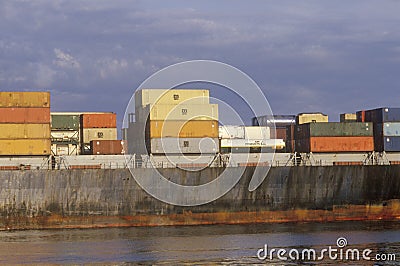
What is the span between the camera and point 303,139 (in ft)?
206

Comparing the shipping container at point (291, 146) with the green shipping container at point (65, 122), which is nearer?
the green shipping container at point (65, 122)

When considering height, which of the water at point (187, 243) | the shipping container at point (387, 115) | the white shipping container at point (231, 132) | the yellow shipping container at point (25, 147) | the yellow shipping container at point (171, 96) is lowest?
the water at point (187, 243)

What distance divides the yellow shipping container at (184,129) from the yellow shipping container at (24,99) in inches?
348

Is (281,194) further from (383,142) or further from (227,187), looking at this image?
(383,142)

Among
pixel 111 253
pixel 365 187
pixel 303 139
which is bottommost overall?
pixel 111 253

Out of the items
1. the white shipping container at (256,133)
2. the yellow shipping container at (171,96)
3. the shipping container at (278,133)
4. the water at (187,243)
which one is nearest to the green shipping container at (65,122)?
the yellow shipping container at (171,96)

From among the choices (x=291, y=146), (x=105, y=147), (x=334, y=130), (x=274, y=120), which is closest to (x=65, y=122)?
(x=105, y=147)

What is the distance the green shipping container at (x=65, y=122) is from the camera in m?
64.1

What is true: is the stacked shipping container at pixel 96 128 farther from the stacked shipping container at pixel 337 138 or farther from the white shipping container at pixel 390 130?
the white shipping container at pixel 390 130

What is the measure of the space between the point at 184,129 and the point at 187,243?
16096mm

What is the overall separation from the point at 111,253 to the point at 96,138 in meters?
21.6

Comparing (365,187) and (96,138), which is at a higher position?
(96,138)

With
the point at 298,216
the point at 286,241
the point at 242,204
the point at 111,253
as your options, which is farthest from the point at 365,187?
the point at 111,253

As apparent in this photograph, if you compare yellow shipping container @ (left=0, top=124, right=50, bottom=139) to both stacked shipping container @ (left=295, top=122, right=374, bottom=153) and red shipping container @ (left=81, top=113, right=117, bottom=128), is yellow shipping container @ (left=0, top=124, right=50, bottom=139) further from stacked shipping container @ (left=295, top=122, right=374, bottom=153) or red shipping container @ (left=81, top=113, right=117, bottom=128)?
stacked shipping container @ (left=295, top=122, right=374, bottom=153)
